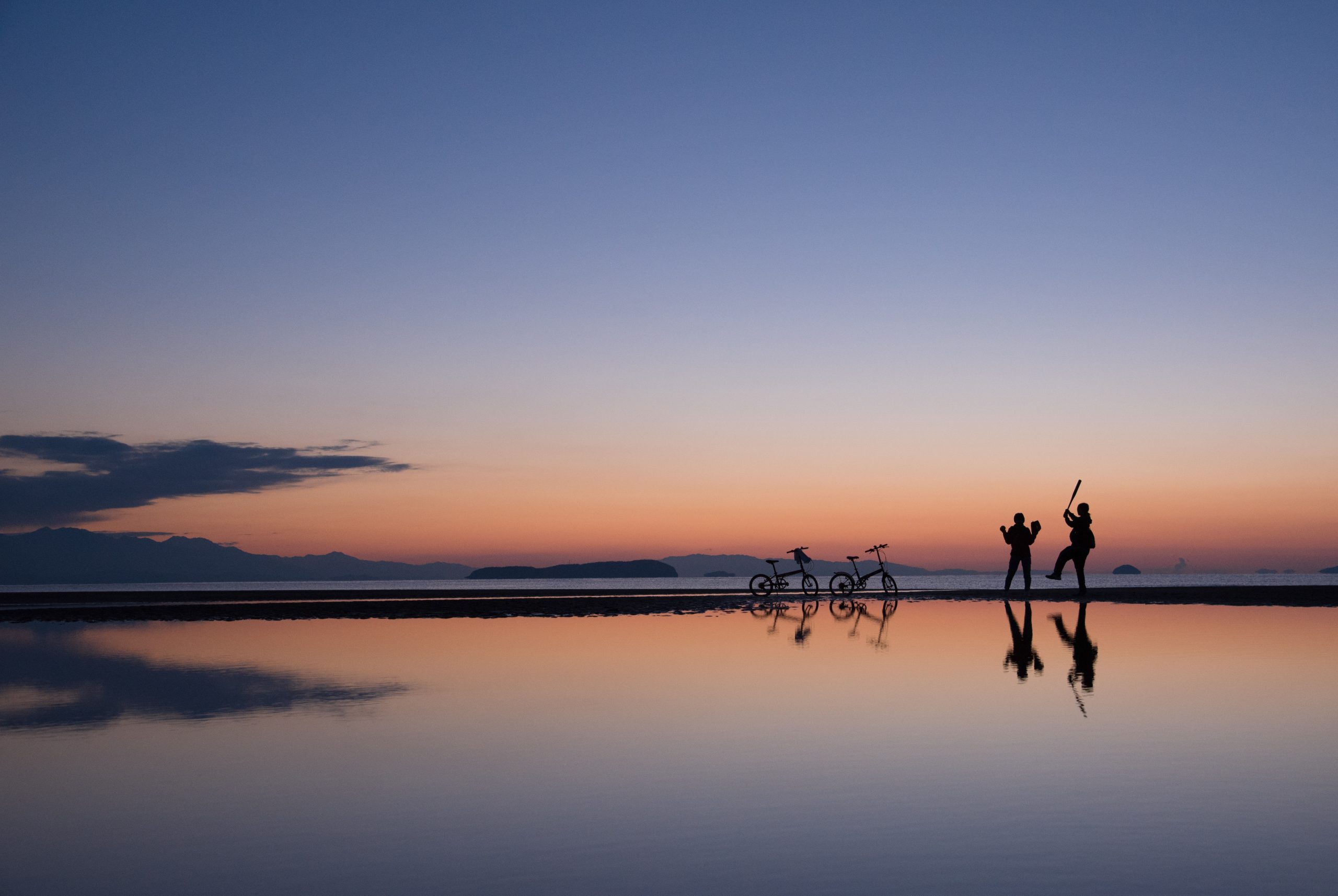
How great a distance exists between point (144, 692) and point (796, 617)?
58.1 feet

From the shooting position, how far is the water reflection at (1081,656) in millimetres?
11453

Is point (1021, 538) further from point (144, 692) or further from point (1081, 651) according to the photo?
point (144, 692)

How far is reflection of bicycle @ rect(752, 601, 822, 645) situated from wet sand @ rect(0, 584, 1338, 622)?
102 centimetres

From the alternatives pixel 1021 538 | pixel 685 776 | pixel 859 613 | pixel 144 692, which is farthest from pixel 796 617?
pixel 685 776

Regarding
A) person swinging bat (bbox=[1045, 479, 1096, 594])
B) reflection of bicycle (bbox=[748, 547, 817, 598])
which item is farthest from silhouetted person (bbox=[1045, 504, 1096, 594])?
reflection of bicycle (bbox=[748, 547, 817, 598])

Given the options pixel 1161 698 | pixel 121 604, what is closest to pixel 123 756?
pixel 1161 698

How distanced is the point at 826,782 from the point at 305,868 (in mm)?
3446

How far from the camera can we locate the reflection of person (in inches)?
483

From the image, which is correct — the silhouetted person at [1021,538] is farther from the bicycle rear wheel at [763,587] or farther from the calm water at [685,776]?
the calm water at [685,776]

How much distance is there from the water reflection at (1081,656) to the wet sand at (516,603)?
1098 centimetres

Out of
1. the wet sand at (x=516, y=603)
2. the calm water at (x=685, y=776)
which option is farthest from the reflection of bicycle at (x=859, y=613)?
the calm water at (x=685, y=776)

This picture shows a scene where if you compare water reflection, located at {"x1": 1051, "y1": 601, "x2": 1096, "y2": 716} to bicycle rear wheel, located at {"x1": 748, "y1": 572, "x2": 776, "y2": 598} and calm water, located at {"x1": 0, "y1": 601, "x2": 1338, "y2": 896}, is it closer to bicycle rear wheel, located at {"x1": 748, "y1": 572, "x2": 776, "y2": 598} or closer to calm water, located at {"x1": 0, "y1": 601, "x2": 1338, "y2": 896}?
calm water, located at {"x1": 0, "y1": 601, "x2": 1338, "y2": 896}

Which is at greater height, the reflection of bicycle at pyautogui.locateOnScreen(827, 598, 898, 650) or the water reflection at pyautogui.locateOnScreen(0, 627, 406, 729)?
the reflection of bicycle at pyautogui.locateOnScreen(827, 598, 898, 650)

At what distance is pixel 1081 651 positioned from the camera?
15430 mm
